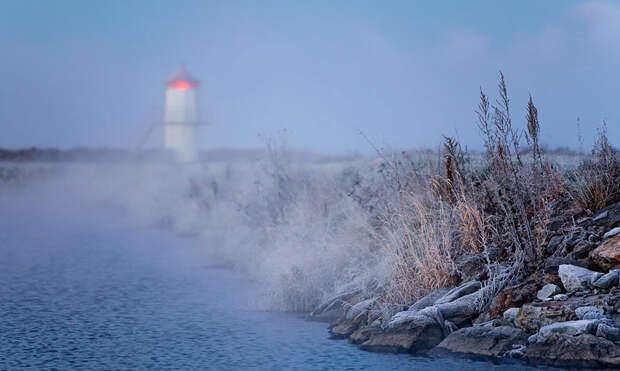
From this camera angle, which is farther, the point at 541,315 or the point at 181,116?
the point at 181,116

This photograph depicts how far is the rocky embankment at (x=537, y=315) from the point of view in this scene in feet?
30.1

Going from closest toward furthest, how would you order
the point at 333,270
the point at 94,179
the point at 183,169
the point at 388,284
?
the point at 388,284 < the point at 333,270 < the point at 183,169 < the point at 94,179

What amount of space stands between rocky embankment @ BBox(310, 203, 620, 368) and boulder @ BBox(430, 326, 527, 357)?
11mm

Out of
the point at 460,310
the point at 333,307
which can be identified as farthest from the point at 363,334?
the point at 333,307

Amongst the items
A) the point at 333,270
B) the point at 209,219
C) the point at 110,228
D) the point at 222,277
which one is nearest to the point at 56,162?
the point at 110,228

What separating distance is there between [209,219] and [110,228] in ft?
14.6

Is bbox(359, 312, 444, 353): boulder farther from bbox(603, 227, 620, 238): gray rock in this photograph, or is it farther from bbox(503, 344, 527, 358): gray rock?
bbox(603, 227, 620, 238): gray rock

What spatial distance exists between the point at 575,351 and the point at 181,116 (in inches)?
1667

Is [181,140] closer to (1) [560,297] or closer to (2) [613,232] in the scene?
(2) [613,232]

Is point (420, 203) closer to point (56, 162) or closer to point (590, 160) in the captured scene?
point (590, 160)

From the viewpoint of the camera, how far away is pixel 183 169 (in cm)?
4691

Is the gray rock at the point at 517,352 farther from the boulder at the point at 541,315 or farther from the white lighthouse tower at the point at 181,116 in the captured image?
the white lighthouse tower at the point at 181,116

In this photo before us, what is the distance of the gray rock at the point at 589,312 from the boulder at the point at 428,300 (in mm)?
1979

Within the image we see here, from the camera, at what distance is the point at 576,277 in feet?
32.6
